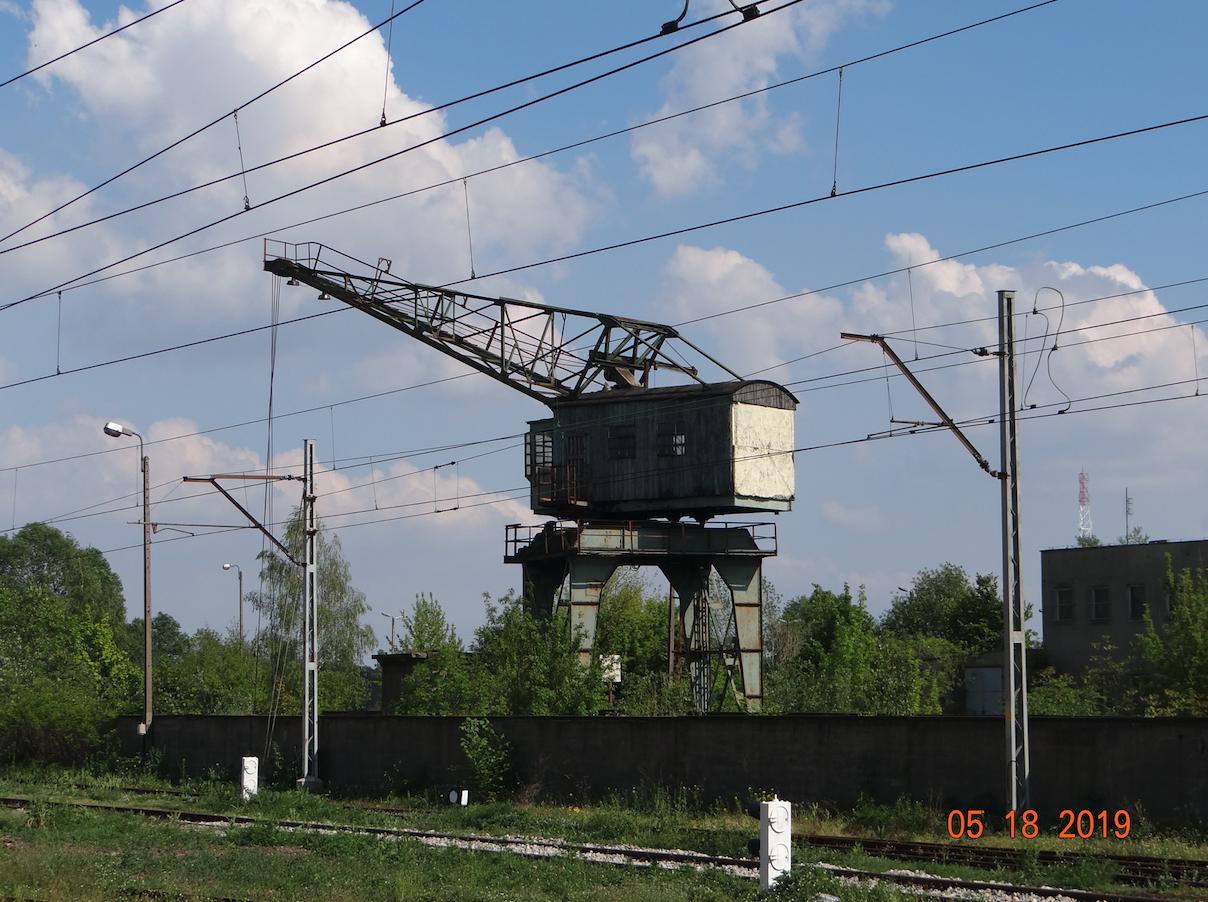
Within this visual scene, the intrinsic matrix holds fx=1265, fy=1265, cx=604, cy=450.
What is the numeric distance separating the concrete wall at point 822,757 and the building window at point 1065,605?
120 feet

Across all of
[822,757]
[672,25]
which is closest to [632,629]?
[822,757]

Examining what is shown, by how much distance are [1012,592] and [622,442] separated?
19645 mm

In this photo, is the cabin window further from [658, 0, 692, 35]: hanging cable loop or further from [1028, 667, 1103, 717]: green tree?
[658, 0, 692, 35]: hanging cable loop

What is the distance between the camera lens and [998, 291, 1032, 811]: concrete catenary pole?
20.9 metres

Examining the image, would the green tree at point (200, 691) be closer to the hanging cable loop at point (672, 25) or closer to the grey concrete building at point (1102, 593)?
the grey concrete building at point (1102, 593)

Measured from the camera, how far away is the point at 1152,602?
53656 mm

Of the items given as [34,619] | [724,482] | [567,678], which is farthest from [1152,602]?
[34,619]

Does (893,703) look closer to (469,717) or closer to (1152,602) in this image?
(469,717)

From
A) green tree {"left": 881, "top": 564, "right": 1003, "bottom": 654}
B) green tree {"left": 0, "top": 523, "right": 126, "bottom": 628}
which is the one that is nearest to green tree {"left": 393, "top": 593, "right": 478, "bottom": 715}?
green tree {"left": 881, "top": 564, "right": 1003, "bottom": 654}

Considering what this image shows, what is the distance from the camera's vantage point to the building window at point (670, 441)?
3903 cm

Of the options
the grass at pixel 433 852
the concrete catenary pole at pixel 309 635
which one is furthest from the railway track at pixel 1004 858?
the concrete catenary pole at pixel 309 635

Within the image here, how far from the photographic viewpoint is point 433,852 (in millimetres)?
19578

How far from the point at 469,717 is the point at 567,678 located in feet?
15.6

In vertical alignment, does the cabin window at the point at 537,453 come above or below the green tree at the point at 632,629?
above
